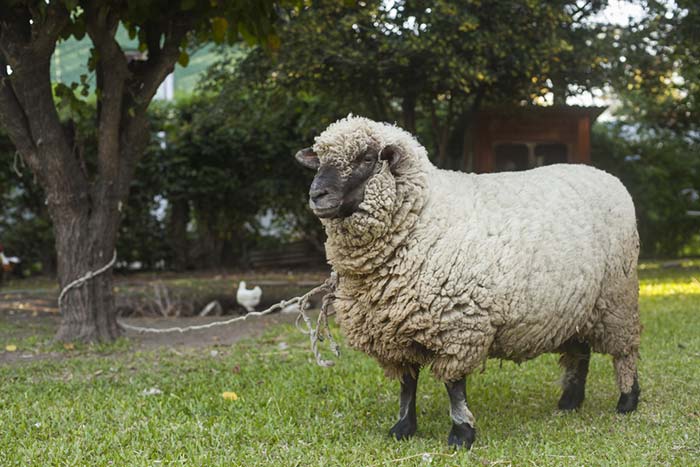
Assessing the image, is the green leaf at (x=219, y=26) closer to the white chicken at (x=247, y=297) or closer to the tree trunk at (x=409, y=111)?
the white chicken at (x=247, y=297)

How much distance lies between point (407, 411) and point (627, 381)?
1370 mm

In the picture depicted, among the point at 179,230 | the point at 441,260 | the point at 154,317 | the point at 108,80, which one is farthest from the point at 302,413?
the point at 179,230

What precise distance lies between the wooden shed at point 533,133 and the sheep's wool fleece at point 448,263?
647 cm

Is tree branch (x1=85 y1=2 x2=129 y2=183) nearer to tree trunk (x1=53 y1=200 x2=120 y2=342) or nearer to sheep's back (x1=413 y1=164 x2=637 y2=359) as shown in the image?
tree trunk (x1=53 y1=200 x2=120 y2=342)

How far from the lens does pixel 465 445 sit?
12.4 feet

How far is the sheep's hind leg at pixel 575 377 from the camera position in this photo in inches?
183

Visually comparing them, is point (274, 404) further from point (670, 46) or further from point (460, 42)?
point (670, 46)

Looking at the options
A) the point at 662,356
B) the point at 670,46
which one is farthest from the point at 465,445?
the point at 670,46

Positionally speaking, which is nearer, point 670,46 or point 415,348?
point 415,348

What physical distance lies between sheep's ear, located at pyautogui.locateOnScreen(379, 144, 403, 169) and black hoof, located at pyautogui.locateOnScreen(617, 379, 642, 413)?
2040 millimetres

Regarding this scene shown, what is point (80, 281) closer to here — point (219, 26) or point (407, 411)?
point (219, 26)

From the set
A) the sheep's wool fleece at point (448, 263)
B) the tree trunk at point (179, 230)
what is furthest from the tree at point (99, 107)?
the tree trunk at point (179, 230)

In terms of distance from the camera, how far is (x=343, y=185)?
11.7ft

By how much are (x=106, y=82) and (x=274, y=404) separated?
337cm
